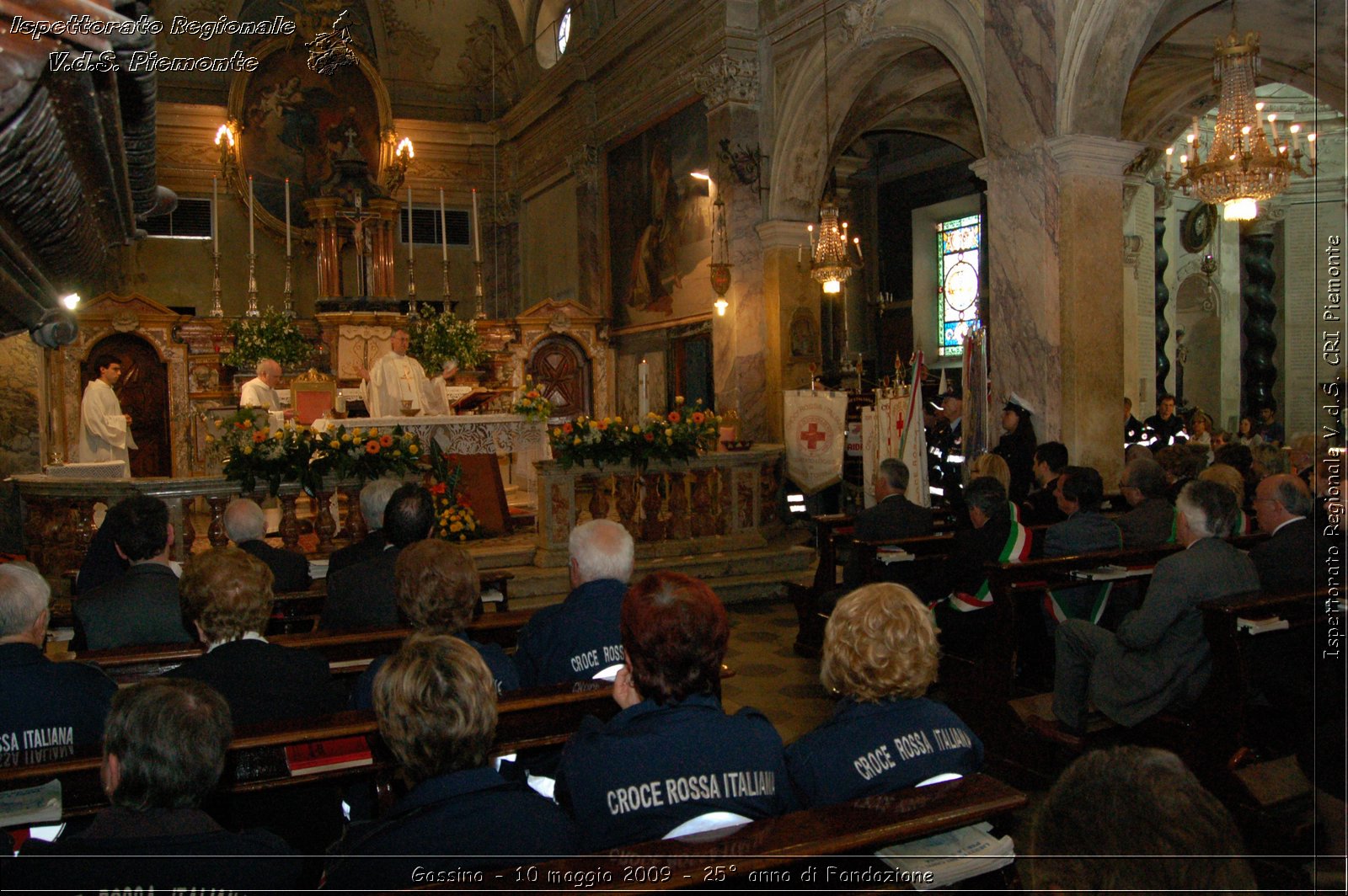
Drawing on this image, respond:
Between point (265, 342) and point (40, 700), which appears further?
point (265, 342)

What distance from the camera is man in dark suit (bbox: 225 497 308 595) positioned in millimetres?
4742

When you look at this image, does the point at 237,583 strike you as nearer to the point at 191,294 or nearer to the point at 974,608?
the point at 974,608

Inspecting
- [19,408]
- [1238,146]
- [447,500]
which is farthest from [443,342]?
[1238,146]

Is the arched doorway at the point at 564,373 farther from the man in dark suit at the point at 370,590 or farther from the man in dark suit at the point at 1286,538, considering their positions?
the man in dark suit at the point at 1286,538

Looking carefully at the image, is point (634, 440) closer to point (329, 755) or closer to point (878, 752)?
point (329, 755)

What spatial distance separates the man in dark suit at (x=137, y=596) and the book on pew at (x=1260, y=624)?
13.3 ft

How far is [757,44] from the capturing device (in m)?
12.5

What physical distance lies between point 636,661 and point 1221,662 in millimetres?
2542

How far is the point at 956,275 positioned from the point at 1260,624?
624 inches

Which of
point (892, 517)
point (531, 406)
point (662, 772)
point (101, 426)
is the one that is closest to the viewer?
point (662, 772)

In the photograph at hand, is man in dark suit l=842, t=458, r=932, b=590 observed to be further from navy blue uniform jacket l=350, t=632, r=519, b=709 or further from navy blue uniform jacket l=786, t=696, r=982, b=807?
navy blue uniform jacket l=786, t=696, r=982, b=807

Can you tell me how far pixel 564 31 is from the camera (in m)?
17.8

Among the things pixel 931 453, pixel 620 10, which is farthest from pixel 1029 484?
pixel 620 10

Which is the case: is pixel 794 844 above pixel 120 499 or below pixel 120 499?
below
